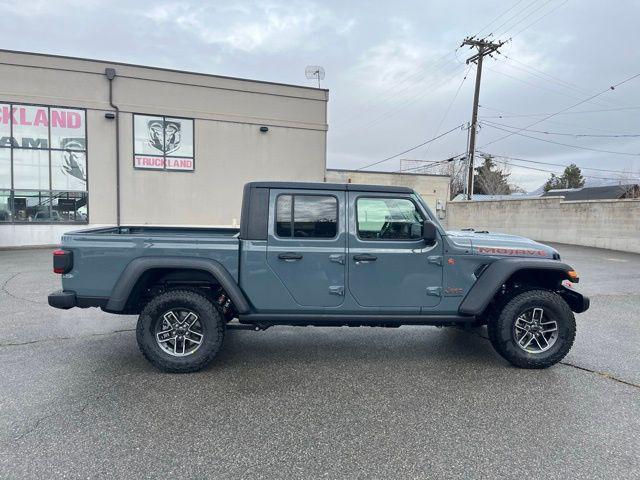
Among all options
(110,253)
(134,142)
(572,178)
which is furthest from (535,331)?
(572,178)

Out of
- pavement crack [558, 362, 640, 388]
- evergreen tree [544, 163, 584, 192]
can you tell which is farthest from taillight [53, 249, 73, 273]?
evergreen tree [544, 163, 584, 192]

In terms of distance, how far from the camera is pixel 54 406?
3.29 meters

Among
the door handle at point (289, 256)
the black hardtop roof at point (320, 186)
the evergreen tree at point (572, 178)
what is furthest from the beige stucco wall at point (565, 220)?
the evergreen tree at point (572, 178)

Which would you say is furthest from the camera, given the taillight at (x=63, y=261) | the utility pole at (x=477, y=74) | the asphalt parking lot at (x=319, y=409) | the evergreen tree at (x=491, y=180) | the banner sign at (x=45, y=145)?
the evergreen tree at (x=491, y=180)

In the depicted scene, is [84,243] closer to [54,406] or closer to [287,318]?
[54,406]

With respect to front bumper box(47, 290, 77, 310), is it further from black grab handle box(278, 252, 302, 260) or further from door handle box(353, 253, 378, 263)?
door handle box(353, 253, 378, 263)

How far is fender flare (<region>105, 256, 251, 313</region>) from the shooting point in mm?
3838

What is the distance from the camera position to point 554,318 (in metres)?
4.12

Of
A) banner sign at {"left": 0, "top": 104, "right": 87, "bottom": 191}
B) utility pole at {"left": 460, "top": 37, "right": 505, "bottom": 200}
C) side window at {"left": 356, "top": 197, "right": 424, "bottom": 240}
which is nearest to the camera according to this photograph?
side window at {"left": 356, "top": 197, "right": 424, "bottom": 240}

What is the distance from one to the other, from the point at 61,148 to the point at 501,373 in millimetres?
17222

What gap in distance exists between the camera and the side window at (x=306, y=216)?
4.06 meters

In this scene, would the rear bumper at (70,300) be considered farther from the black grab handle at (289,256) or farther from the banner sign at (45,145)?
the banner sign at (45,145)

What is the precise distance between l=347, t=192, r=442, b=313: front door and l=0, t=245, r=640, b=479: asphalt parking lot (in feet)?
2.47

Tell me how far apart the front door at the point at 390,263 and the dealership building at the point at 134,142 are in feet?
46.8
